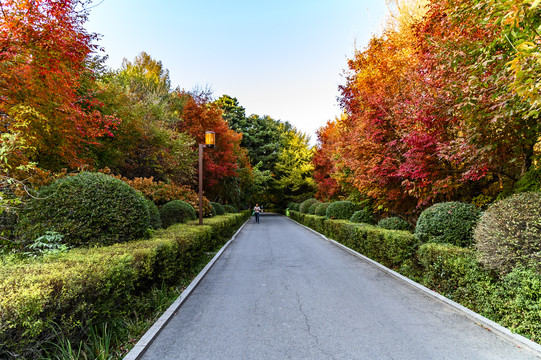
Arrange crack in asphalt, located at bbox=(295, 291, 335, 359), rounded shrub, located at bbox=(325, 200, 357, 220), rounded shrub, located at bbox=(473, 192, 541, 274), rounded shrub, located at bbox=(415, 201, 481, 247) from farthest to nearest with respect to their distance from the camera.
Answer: rounded shrub, located at bbox=(325, 200, 357, 220) → rounded shrub, located at bbox=(415, 201, 481, 247) → rounded shrub, located at bbox=(473, 192, 541, 274) → crack in asphalt, located at bbox=(295, 291, 335, 359)

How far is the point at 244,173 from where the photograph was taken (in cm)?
2370

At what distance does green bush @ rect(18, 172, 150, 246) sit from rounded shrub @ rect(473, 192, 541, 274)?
5688 mm

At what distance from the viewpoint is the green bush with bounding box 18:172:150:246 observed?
13.8 ft

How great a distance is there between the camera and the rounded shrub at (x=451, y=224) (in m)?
5.04

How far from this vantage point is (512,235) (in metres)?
3.42

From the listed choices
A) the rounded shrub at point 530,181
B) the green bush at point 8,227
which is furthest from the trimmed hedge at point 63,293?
the rounded shrub at point 530,181

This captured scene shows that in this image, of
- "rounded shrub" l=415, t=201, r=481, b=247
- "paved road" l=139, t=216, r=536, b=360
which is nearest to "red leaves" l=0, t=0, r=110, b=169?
"paved road" l=139, t=216, r=536, b=360

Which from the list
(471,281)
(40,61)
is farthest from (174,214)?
(471,281)

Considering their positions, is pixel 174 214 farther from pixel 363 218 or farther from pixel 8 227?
pixel 363 218

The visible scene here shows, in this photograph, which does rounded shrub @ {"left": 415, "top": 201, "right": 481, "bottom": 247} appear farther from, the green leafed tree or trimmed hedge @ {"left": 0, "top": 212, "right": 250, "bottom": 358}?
the green leafed tree

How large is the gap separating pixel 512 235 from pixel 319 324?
283cm

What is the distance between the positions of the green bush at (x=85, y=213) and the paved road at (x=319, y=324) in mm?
1808

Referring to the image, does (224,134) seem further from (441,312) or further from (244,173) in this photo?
(441,312)

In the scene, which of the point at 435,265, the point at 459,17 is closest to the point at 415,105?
the point at 459,17
